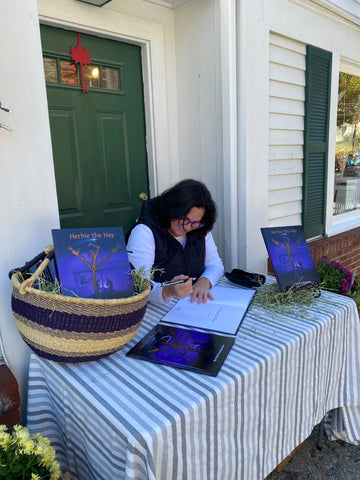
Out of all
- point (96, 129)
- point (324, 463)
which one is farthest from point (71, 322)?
point (324, 463)

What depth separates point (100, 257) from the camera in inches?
45.9

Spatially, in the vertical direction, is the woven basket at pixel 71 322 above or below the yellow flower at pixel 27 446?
above

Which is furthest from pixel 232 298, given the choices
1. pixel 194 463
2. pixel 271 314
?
pixel 194 463

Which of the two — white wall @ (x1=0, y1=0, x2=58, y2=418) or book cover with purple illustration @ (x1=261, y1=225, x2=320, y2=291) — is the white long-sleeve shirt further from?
white wall @ (x1=0, y1=0, x2=58, y2=418)

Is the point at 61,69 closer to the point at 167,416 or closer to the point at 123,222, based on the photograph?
the point at 123,222

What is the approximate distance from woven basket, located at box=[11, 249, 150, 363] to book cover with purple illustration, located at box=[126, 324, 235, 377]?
137 mm

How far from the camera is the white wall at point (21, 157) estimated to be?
1271 millimetres

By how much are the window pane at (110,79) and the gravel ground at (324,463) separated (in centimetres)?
253

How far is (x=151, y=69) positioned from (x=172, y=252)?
1.41 meters

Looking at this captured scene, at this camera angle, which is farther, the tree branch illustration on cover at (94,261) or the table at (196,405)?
the tree branch illustration on cover at (94,261)

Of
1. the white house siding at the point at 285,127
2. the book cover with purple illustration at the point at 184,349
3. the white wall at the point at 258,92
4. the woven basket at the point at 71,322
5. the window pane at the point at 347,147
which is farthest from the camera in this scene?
the window pane at the point at 347,147

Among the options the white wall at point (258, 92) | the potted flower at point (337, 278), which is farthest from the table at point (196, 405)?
the white wall at point (258, 92)

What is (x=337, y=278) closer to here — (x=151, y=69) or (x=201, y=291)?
(x=201, y=291)

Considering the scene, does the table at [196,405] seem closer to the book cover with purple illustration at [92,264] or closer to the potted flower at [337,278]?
the book cover with purple illustration at [92,264]
